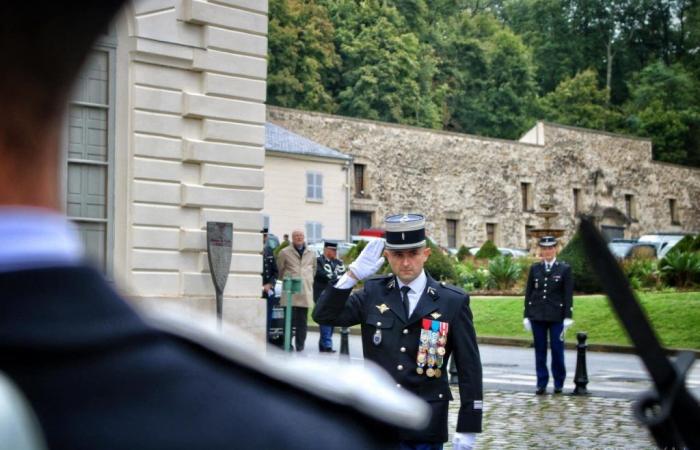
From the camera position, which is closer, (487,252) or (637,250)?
(487,252)

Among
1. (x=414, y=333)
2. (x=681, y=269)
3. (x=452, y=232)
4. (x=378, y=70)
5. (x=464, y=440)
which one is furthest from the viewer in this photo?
(x=378, y=70)

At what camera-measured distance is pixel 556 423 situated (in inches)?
539

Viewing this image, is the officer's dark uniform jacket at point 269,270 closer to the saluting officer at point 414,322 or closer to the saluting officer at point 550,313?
the saluting officer at point 550,313

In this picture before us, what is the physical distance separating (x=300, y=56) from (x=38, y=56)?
219 ft

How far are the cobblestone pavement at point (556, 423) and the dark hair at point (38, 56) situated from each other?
10.3 m

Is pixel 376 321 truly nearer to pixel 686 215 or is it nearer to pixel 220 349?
pixel 220 349

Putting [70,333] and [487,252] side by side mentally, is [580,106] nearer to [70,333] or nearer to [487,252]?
[487,252]

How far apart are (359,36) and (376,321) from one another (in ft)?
214

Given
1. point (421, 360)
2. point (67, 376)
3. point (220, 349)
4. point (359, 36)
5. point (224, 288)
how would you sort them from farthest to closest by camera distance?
point (359, 36)
point (224, 288)
point (421, 360)
point (220, 349)
point (67, 376)

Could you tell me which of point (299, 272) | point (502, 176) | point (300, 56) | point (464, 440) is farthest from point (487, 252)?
point (464, 440)

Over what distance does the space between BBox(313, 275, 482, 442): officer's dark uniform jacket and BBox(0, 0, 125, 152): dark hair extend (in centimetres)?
545

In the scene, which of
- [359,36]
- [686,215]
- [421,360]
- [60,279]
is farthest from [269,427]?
[686,215]

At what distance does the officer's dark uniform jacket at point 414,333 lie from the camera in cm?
676

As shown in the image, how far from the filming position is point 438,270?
37250mm
